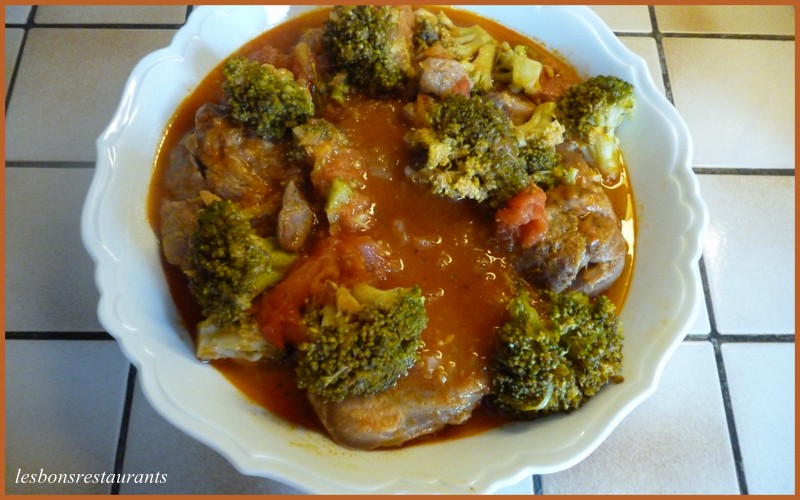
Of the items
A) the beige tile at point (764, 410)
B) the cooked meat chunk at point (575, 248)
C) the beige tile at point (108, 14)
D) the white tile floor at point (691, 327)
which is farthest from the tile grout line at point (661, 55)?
the beige tile at point (108, 14)

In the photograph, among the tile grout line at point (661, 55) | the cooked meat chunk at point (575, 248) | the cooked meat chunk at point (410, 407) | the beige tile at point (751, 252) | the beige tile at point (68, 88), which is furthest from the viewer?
the tile grout line at point (661, 55)

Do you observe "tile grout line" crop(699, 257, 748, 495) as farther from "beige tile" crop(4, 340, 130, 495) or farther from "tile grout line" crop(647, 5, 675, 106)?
"beige tile" crop(4, 340, 130, 495)

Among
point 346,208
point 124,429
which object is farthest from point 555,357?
point 124,429

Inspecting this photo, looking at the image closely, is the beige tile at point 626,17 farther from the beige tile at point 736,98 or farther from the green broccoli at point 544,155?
the green broccoli at point 544,155

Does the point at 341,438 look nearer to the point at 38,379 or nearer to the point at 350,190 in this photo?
the point at 350,190

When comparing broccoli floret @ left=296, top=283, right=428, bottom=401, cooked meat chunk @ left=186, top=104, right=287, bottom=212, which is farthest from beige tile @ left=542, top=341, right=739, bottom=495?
cooked meat chunk @ left=186, top=104, right=287, bottom=212

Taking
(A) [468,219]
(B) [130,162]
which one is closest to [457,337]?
(A) [468,219]
